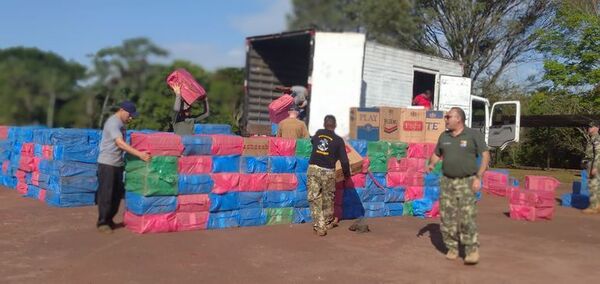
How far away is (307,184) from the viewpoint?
26.4 feet

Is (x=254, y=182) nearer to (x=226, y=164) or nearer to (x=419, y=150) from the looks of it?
(x=226, y=164)

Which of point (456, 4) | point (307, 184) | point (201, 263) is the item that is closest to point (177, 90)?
point (307, 184)

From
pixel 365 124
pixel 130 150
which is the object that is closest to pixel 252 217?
pixel 130 150

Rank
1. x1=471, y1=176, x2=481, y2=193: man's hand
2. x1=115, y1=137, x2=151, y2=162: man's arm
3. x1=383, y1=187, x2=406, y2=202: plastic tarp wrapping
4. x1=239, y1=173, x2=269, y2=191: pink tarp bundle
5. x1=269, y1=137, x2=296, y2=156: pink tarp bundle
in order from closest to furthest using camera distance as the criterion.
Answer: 1. x1=471, y1=176, x2=481, y2=193: man's hand
2. x1=115, y1=137, x2=151, y2=162: man's arm
3. x1=239, y1=173, x2=269, y2=191: pink tarp bundle
4. x1=269, y1=137, x2=296, y2=156: pink tarp bundle
5. x1=383, y1=187, x2=406, y2=202: plastic tarp wrapping

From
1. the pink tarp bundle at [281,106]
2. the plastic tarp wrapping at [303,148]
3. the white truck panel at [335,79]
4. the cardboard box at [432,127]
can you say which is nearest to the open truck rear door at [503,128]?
the white truck panel at [335,79]

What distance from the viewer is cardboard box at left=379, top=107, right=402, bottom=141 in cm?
1039

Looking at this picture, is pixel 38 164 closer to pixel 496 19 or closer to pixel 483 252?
pixel 483 252

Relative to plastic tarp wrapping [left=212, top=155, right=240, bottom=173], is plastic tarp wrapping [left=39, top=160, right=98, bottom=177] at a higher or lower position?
lower

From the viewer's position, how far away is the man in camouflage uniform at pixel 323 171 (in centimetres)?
784

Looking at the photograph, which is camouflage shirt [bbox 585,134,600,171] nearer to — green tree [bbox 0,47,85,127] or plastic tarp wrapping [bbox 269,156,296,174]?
plastic tarp wrapping [bbox 269,156,296,174]

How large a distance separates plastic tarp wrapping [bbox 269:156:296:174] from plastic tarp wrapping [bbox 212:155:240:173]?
0.55m

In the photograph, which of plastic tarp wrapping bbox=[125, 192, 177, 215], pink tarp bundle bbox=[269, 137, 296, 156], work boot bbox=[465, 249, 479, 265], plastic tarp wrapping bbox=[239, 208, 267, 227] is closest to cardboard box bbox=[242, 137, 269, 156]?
pink tarp bundle bbox=[269, 137, 296, 156]

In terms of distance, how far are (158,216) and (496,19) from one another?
24.7 m

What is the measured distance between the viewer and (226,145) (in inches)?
313
